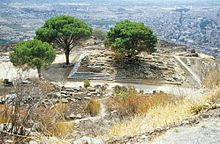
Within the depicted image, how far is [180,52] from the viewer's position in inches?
1518

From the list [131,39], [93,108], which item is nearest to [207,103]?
[93,108]

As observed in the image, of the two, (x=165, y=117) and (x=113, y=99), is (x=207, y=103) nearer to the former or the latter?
(x=165, y=117)

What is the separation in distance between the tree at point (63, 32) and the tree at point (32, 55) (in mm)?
2976

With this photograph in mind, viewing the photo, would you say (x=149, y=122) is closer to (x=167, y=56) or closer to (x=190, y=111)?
(x=190, y=111)

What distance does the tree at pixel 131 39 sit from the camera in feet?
93.5

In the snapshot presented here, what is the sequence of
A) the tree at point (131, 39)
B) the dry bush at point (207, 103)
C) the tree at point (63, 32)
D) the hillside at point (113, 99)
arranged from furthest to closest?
1. the tree at point (63, 32)
2. the tree at point (131, 39)
3. the dry bush at point (207, 103)
4. the hillside at point (113, 99)

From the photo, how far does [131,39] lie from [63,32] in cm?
512

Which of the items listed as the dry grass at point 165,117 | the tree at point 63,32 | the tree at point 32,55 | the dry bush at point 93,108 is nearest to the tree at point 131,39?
the tree at point 63,32

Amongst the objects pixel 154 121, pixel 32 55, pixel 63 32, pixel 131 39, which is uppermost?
pixel 154 121

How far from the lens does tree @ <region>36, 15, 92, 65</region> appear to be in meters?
30.1

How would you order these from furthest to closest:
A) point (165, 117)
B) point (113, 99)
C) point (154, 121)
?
point (113, 99)
point (165, 117)
point (154, 121)

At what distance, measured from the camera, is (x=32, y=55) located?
26.8 metres

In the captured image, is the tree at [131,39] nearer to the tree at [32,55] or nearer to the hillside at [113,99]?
the hillside at [113,99]

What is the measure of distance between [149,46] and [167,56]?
19.6ft
